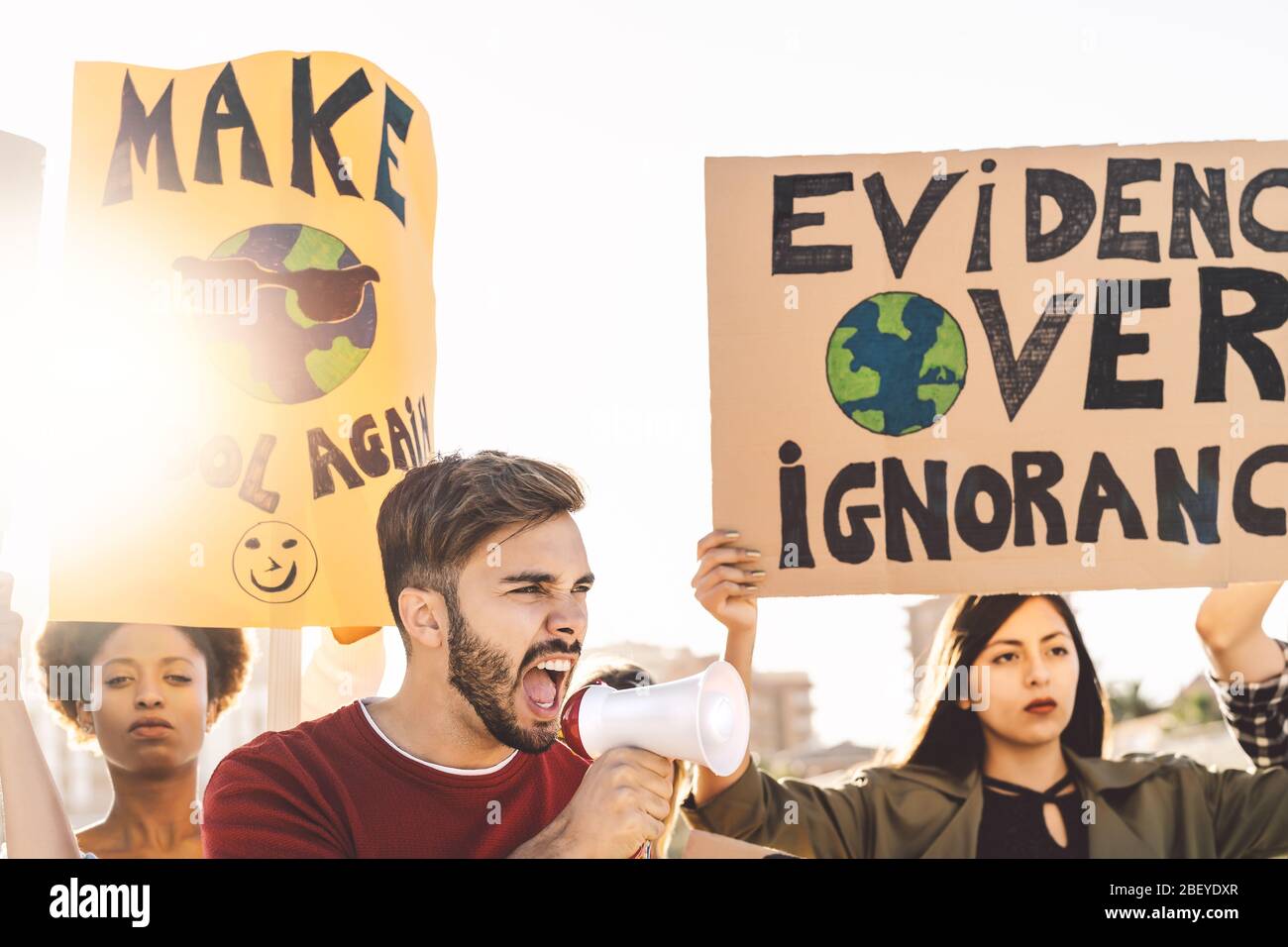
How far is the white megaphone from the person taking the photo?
2416mm

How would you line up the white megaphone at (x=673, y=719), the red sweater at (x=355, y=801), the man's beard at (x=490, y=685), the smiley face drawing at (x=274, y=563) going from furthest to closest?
the smiley face drawing at (x=274, y=563) < the man's beard at (x=490, y=685) < the red sweater at (x=355, y=801) < the white megaphone at (x=673, y=719)

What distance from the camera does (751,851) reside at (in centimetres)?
338

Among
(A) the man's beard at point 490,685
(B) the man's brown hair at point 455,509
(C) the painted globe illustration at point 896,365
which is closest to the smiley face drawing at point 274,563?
(B) the man's brown hair at point 455,509

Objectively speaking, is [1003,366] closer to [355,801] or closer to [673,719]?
[673,719]

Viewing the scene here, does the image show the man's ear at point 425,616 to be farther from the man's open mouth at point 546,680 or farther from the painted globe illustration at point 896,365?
the painted globe illustration at point 896,365

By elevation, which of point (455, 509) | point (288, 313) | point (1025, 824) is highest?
point (288, 313)

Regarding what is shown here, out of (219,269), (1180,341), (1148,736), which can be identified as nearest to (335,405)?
(219,269)

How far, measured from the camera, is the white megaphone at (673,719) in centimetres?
242

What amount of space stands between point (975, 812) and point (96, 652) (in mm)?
2213

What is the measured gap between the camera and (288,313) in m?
3.60

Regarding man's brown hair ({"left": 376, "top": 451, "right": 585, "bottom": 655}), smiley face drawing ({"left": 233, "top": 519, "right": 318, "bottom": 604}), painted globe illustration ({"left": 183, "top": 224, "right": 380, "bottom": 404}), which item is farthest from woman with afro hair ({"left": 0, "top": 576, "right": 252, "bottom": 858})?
man's brown hair ({"left": 376, "top": 451, "right": 585, "bottom": 655})

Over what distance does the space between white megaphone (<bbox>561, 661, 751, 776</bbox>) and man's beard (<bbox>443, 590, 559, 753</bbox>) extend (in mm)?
167

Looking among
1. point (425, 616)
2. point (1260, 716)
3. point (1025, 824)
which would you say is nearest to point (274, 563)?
point (425, 616)

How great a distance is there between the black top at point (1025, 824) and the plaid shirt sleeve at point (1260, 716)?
16.9 inches
